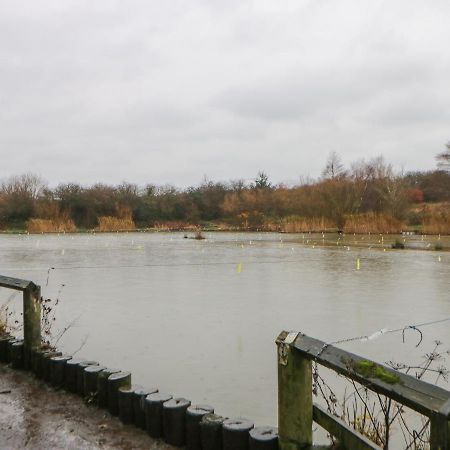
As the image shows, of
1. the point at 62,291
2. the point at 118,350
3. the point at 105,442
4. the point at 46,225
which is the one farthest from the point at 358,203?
the point at 105,442

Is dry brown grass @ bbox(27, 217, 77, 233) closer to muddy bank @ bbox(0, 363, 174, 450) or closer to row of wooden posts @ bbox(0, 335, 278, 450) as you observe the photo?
row of wooden posts @ bbox(0, 335, 278, 450)

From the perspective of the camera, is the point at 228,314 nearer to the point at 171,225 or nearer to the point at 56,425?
the point at 56,425

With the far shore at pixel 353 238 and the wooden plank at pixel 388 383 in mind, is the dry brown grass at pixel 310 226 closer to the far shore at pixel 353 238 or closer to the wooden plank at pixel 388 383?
the far shore at pixel 353 238

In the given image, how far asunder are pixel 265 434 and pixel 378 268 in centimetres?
1049

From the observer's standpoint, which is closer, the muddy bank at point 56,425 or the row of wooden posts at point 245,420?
the row of wooden posts at point 245,420

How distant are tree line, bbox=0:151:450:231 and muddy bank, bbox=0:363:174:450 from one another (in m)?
29.8

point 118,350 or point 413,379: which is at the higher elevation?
point 413,379

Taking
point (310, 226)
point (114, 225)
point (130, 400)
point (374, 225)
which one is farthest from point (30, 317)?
point (114, 225)

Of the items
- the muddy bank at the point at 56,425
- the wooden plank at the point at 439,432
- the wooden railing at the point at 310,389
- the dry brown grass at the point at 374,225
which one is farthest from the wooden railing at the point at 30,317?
the dry brown grass at the point at 374,225

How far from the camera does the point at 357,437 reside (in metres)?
1.95

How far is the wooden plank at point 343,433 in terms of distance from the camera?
1938 millimetres

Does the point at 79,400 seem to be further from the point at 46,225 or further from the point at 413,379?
the point at 46,225

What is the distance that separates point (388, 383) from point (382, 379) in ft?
0.11

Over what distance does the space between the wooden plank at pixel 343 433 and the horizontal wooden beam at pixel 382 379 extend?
0.63 ft
